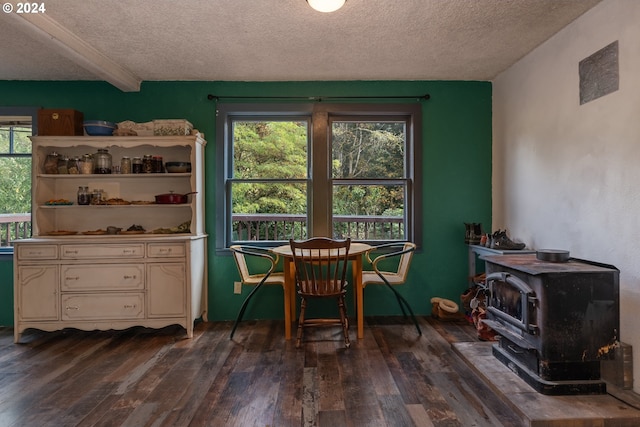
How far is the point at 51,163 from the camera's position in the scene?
3.56 meters

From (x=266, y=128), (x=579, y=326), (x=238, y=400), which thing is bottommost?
(x=238, y=400)

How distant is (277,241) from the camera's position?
3.98 meters

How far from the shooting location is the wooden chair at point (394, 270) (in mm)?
3365

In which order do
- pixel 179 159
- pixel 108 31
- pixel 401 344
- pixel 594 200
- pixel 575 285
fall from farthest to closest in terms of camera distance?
pixel 179 159 < pixel 401 344 < pixel 108 31 < pixel 594 200 < pixel 575 285

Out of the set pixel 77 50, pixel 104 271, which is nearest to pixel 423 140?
pixel 77 50

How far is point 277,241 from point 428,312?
1.82m

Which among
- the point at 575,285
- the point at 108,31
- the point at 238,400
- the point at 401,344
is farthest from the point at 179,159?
the point at 575,285

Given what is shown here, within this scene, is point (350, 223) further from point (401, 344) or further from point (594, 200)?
point (594, 200)

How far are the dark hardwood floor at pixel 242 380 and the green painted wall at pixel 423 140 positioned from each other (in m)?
0.52

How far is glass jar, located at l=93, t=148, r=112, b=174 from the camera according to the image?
3580 mm

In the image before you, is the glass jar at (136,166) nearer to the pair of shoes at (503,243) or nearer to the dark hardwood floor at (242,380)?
the dark hardwood floor at (242,380)

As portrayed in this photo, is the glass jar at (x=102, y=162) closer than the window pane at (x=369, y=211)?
Yes

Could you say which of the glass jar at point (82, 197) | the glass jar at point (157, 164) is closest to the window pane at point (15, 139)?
the glass jar at point (82, 197)

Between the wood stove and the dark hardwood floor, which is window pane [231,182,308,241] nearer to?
the dark hardwood floor
